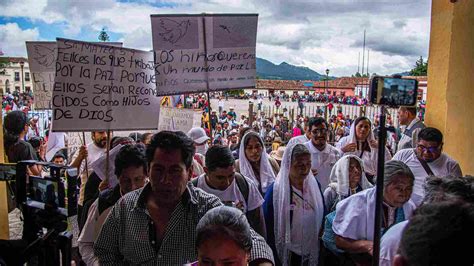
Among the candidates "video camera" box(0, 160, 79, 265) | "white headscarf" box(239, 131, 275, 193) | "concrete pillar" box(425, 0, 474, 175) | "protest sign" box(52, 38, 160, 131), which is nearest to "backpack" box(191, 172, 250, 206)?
"white headscarf" box(239, 131, 275, 193)

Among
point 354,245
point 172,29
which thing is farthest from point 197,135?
point 354,245

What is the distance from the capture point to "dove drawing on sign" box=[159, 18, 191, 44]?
418cm

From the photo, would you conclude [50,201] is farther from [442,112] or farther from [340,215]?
[442,112]

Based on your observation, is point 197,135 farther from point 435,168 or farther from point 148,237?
point 148,237

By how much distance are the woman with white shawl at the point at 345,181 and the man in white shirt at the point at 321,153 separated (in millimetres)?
1060

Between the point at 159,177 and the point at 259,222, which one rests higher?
the point at 159,177

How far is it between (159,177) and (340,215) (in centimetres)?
129

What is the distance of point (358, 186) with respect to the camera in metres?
3.84

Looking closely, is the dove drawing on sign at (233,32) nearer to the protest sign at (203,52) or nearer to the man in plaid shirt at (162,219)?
the protest sign at (203,52)

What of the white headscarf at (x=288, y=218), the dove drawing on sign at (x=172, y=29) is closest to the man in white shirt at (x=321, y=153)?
the white headscarf at (x=288, y=218)

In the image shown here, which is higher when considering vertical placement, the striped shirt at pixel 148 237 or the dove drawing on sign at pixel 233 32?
the dove drawing on sign at pixel 233 32

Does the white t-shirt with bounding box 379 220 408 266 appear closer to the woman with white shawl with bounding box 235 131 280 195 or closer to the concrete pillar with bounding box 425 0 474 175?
the woman with white shawl with bounding box 235 131 280 195

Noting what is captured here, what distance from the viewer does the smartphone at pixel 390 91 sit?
5.83 feet

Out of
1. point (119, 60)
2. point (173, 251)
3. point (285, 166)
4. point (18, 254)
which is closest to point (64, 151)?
point (119, 60)
